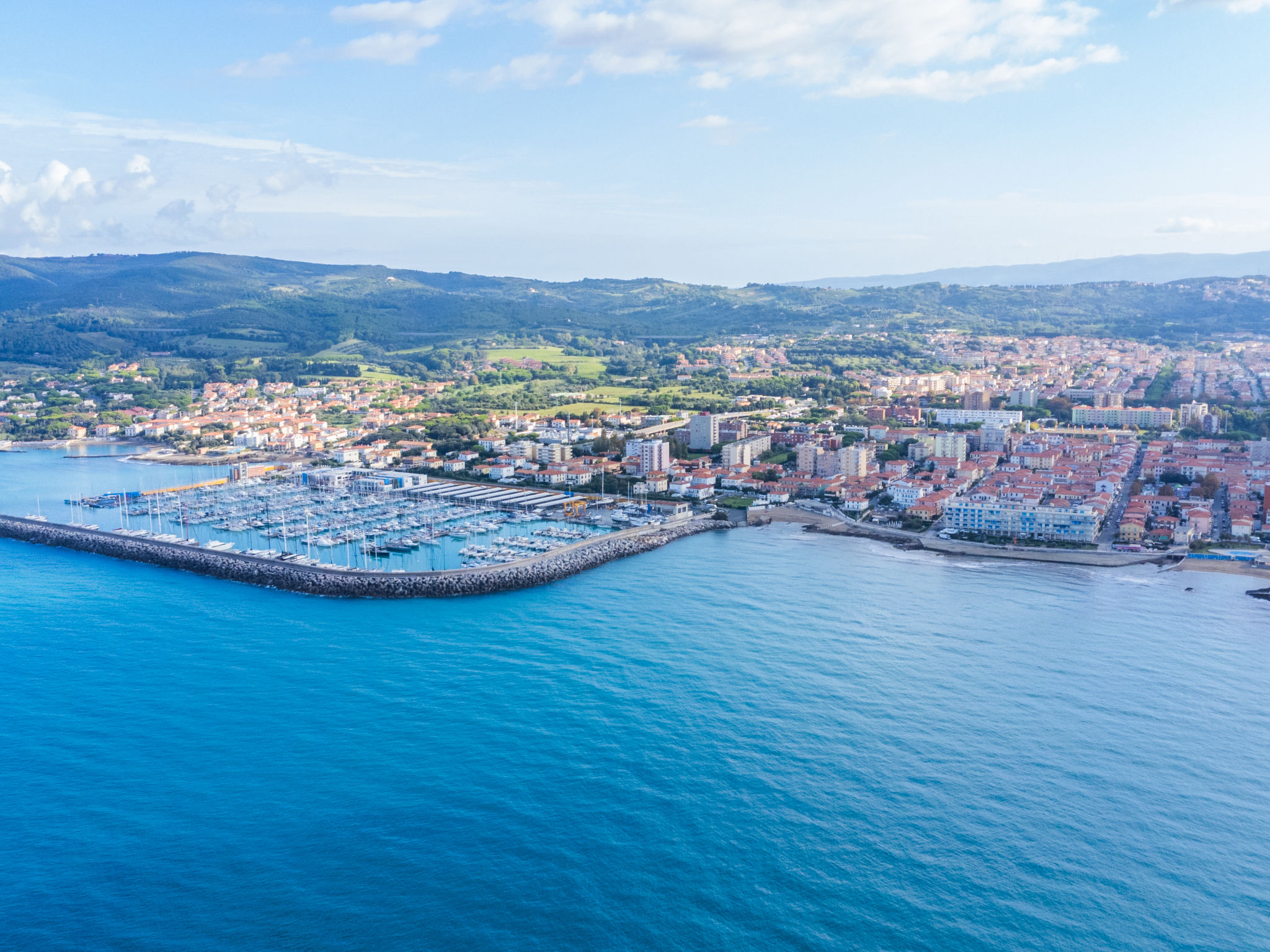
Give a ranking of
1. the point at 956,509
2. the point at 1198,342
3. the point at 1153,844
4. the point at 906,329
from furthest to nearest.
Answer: the point at 906,329 → the point at 1198,342 → the point at 956,509 → the point at 1153,844

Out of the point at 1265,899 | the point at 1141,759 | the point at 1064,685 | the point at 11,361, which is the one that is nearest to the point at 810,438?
the point at 1064,685

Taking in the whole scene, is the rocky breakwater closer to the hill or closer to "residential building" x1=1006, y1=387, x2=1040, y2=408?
"residential building" x1=1006, y1=387, x2=1040, y2=408

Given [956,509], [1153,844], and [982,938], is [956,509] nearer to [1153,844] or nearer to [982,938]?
[1153,844]

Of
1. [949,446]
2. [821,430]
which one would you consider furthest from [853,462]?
[821,430]

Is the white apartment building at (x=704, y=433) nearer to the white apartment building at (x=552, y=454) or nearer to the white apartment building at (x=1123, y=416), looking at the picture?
the white apartment building at (x=552, y=454)

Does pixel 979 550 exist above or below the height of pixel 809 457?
below

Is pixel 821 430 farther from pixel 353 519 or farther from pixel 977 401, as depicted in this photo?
pixel 353 519
